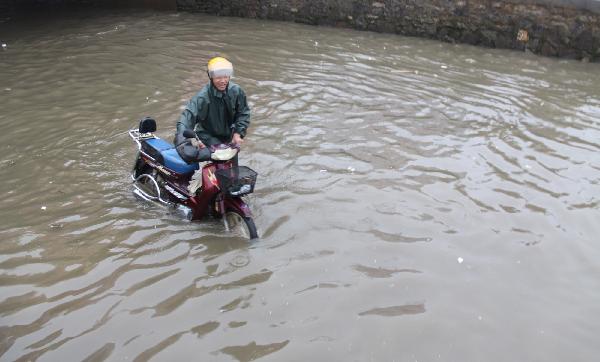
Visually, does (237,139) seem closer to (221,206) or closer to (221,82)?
(221,82)

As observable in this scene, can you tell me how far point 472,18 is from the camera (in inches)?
541

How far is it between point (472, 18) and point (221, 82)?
1055 cm

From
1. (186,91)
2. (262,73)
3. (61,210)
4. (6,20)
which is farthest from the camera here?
(6,20)

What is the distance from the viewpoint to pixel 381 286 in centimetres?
466

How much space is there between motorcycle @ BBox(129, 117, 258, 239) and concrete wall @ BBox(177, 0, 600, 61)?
10.4 metres

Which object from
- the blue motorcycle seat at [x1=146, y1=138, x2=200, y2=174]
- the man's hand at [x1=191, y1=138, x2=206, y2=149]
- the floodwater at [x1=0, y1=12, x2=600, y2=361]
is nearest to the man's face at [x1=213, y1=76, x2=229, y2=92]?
the man's hand at [x1=191, y1=138, x2=206, y2=149]

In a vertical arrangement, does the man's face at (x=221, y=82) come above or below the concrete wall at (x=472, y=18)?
below

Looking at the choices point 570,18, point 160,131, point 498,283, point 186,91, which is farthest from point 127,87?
point 570,18

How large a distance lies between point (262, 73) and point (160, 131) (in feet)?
12.0

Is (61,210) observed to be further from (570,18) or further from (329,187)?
(570,18)

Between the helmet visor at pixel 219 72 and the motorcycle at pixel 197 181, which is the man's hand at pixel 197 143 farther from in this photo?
the helmet visor at pixel 219 72

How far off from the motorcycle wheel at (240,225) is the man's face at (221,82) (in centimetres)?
131

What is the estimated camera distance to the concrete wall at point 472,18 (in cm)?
1251

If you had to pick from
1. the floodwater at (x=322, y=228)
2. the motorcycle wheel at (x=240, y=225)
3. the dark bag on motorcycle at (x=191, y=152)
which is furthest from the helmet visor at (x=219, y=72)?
the floodwater at (x=322, y=228)
